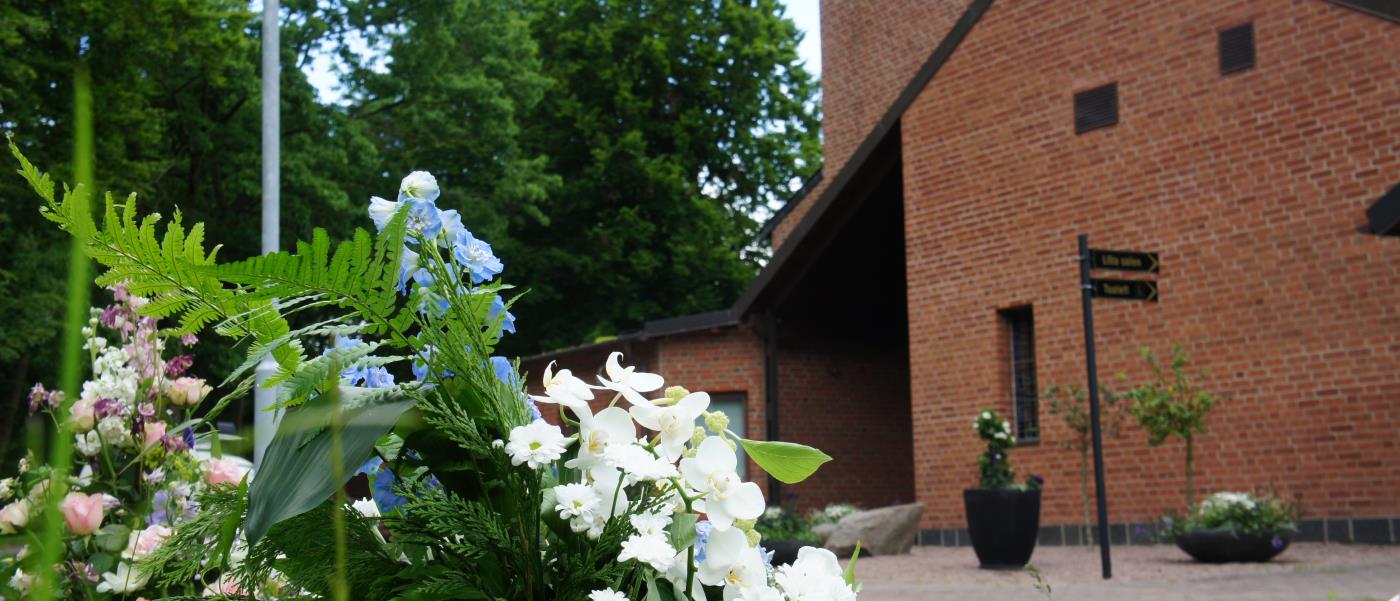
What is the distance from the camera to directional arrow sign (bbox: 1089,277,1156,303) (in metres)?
10.9

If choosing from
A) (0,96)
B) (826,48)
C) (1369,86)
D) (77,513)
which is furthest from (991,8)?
(77,513)

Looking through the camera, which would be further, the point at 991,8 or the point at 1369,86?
the point at 991,8

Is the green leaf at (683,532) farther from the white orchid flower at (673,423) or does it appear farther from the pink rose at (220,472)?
the pink rose at (220,472)

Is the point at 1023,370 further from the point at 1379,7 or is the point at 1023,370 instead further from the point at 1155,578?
the point at 1155,578

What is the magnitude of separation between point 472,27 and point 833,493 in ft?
38.0

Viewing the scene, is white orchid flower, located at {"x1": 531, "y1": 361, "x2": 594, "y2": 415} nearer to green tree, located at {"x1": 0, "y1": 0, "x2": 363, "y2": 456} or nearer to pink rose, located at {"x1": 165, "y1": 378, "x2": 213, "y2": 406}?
pink rose, located at {"x1": 165, "y1": 378, "x2": 213, "y2": 406}

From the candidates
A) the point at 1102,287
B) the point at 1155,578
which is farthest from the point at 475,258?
the point at 1102,287

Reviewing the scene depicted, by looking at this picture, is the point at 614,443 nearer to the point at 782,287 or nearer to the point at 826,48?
the point at 782,287

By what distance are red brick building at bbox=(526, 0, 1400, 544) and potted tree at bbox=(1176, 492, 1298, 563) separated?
1917mm

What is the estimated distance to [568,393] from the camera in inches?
52.4

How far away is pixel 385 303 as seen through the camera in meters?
1.20

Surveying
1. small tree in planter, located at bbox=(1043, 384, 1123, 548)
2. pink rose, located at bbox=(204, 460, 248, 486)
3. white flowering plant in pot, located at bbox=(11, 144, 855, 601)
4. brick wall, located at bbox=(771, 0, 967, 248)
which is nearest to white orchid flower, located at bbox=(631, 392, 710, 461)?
white flowering plant in pot, located at bbox=(11, 144, 855, 601)

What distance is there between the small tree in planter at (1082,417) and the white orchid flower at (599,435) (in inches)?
498

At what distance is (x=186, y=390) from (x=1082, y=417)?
1168 cm
